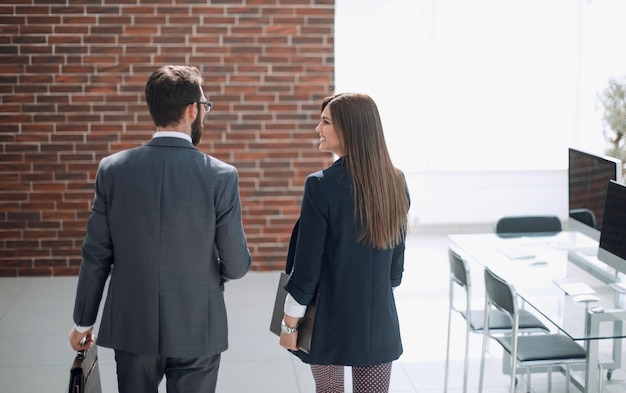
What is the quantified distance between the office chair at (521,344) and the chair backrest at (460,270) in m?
0.17

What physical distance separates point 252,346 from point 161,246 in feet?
7.95

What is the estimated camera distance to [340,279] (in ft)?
8.77

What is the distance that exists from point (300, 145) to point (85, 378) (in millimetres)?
3875

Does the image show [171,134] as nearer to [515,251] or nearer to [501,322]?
[501,322]

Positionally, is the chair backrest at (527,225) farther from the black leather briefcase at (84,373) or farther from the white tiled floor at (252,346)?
the black leather briefcase at (84,373)

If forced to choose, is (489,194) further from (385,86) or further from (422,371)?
(422,371)

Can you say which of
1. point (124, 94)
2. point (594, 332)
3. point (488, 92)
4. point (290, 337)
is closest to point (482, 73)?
point (488, 92)

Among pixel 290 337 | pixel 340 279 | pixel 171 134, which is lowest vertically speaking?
pixel 290 337

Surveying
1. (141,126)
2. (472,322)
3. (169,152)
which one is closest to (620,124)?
(472,322)

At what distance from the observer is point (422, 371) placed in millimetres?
4504

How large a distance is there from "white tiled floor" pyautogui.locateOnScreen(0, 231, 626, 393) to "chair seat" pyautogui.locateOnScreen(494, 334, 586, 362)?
42cm

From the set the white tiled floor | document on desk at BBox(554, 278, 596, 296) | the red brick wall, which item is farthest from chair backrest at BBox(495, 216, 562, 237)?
the red brick wall

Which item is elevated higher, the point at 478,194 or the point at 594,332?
the point at 594,332

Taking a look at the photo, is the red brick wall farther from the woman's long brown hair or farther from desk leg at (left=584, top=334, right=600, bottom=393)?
the woman's long brown hair
